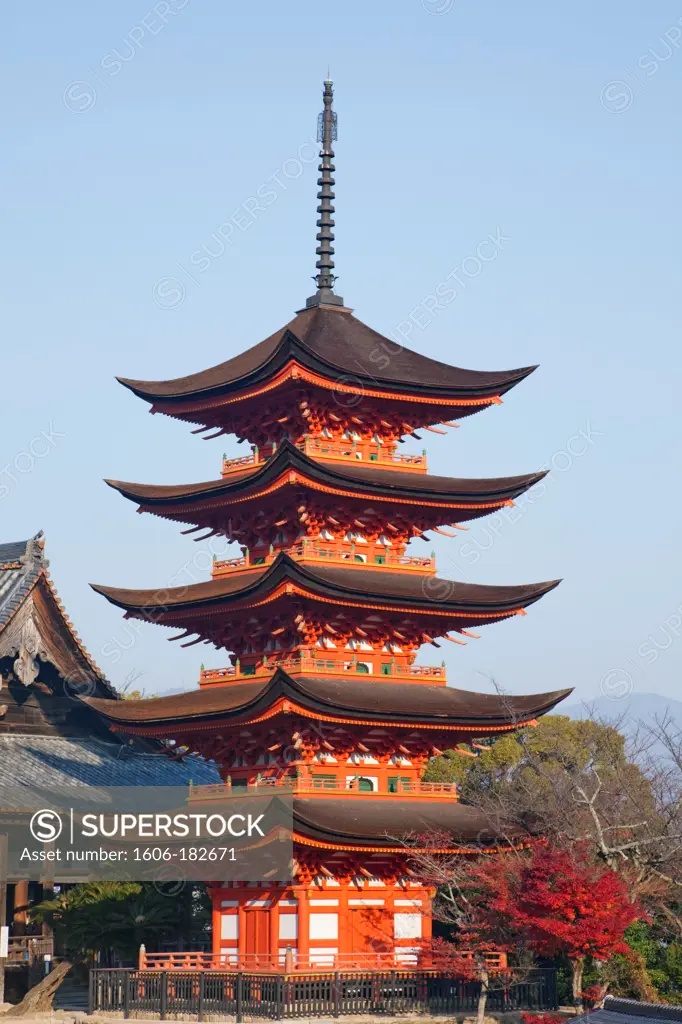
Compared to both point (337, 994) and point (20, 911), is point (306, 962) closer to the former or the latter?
point (337, 994)

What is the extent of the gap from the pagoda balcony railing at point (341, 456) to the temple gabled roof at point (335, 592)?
137 inches

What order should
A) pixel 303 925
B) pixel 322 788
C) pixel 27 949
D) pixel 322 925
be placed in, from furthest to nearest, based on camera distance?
1. pixel 27 949
2. pixel 322 788
3. pixel 322 925
4. pixel 303 925

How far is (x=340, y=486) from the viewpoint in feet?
164

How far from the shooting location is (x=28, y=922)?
176 feet

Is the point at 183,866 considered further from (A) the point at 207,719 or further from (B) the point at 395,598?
(B) the point at 395,598

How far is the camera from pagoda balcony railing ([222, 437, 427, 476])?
171 feet

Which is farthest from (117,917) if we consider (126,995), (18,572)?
(18,572)

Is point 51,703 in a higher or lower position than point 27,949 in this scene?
higher

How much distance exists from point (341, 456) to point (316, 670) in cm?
717

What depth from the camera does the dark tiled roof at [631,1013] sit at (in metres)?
28.8

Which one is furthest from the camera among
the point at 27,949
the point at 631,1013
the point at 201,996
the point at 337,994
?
the point at 27,949

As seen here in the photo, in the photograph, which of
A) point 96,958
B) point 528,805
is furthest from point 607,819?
point 96,958

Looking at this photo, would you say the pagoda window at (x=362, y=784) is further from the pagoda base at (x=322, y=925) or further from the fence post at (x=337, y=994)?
the fence post at (x=337, y=994)

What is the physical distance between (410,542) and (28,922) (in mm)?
17214
